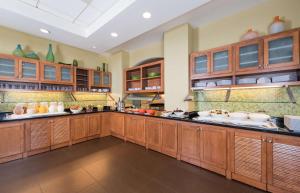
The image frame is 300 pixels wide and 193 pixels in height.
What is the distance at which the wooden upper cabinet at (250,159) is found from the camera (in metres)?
1.85

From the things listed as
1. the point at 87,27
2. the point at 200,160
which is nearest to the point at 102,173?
the point at 200,160

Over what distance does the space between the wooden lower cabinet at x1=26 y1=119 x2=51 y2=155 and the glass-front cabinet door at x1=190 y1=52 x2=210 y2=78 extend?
368 cm

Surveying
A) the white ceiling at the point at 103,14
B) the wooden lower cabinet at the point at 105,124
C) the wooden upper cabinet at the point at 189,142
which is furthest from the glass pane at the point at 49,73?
the wooden upper cabinet at the point at 189,142

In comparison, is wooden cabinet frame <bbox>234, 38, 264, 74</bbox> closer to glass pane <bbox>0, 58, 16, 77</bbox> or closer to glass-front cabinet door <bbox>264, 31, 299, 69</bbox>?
glass-front cabinet door <bbox>264, 31, 299, 69</bbox>

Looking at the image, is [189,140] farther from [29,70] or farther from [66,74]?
[29,70]

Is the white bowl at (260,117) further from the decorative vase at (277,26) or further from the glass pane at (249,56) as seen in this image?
the decorative vase at (277,26)

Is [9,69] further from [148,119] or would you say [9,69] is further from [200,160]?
[200,160]

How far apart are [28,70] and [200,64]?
13.6 ft

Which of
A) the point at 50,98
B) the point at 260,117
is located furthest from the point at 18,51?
the point at 260,117

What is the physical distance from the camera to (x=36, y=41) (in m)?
3.68

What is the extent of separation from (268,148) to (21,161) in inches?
171

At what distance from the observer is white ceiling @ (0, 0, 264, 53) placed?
8.00ft

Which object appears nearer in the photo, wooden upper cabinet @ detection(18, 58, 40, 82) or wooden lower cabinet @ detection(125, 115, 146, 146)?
wooden upper cabinet @ detection(18, 58, 40, 82)

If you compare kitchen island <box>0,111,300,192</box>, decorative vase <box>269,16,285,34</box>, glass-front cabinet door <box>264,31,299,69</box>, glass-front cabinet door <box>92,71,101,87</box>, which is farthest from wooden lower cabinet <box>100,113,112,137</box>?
decorative vase <box>269,16,285,34</box>
